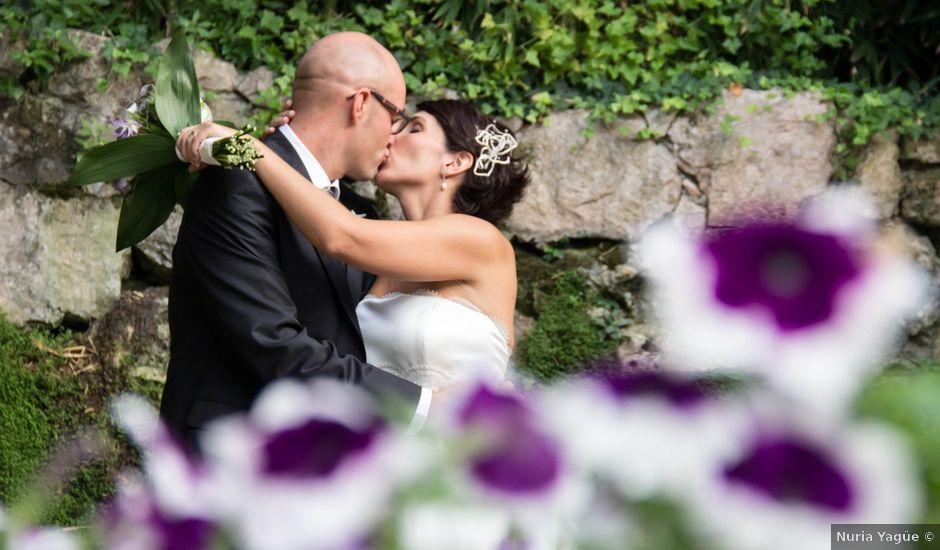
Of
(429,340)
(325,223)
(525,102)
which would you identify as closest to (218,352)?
(325,223)

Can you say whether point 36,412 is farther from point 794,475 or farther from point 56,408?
point 794,475

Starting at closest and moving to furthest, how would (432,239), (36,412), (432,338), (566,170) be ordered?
(432,239) < (432,338) < (36,412) < (566,170)

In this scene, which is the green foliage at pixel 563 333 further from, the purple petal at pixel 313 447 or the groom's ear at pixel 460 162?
the purple petal at pixel 313 447

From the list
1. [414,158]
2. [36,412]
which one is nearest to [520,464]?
Result: [414,158]

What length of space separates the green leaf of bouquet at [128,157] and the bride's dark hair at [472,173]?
93 cm

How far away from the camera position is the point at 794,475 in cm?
55

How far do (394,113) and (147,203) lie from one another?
746mm

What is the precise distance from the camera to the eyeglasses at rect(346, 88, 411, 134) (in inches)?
122

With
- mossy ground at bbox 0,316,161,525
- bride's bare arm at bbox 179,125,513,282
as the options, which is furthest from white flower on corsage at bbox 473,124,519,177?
mossy ground at bbox 0,316,161,525

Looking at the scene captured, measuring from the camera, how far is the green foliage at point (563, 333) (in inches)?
222

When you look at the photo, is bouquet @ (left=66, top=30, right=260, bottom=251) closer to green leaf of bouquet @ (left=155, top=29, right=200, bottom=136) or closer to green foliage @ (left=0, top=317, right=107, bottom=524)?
green leaf of bouquet @ (left=155, top=29, right=200, bottom=136)

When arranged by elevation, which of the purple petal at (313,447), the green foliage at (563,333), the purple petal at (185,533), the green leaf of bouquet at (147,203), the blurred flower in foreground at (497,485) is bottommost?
the green foliage at (563,333)

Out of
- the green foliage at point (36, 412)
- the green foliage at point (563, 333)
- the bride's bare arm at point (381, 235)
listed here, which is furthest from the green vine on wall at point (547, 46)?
the bride's bare arm at point (381, 235)

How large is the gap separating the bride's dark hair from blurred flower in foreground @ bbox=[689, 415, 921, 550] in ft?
9.76
